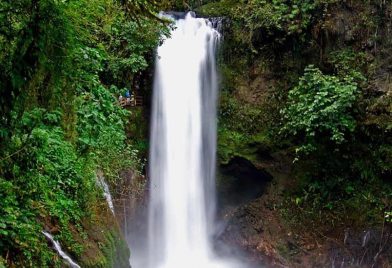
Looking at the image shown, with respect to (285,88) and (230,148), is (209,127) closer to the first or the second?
(230,148)

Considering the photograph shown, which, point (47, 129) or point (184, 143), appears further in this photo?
point (184, 143)

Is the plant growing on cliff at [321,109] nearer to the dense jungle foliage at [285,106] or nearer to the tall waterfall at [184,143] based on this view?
the dense jungle foliage at [285,106]

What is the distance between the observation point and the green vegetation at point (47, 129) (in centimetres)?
303

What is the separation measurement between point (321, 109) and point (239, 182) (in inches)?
103

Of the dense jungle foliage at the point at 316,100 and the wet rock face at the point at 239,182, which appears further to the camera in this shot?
the wet rock face at the point at 239,182

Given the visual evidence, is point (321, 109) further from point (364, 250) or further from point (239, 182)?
point (364, 250)

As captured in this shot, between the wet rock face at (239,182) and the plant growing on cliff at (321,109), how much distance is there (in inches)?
50.0

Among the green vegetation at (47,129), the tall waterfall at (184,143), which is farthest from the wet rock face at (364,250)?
the green vegetation at (47,129)

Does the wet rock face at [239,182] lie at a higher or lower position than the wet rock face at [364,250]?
higher

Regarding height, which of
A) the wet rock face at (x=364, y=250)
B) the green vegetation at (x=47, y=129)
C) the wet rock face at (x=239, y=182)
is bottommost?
the wet rock face at (x=364, y=250)

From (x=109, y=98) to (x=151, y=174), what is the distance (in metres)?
4.93

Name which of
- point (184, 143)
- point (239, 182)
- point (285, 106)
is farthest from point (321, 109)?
point (184, 143)

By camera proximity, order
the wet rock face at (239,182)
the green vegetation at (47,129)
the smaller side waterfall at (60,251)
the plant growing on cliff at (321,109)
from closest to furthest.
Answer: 1. the green vegetation at (47,129)
2. the smaller side waterfall at (60,251)
3. the plant growing on cliff at (321,109)
4. the wet rock face at (239,182)

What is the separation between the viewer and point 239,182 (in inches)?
402
